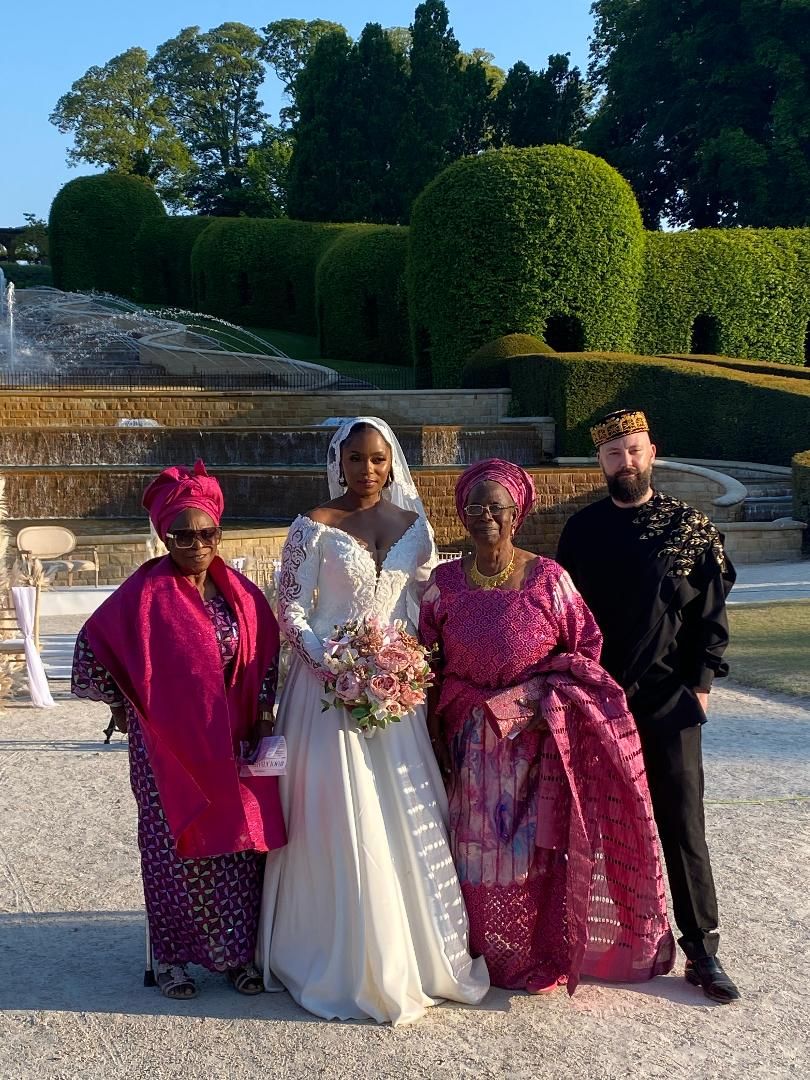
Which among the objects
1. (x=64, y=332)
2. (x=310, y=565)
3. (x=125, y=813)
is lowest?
(x=125, y=813)

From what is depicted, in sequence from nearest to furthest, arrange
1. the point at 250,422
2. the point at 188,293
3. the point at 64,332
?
the point at 250,422 → the point at 64,332 → the point at 188,293

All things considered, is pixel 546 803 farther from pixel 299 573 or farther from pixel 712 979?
pixel 299 573

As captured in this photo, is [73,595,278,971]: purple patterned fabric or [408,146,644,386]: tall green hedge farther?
[408,146,644,386]: tall green hedge

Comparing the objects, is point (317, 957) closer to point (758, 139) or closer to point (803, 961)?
point (803, 961)

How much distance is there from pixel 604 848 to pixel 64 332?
3374 centimetres

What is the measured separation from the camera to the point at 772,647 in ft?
31.9

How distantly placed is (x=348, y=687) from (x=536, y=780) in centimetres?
68

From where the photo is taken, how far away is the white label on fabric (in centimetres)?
355

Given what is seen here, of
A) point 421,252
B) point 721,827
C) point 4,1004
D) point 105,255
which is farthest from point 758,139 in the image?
point 4,1004

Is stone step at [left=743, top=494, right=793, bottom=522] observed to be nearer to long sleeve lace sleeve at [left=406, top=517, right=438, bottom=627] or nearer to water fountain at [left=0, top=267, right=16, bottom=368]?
long sleeve lace sleeve at [left=406, top=517, right=438, bottom=627]

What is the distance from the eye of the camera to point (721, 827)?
211 inches

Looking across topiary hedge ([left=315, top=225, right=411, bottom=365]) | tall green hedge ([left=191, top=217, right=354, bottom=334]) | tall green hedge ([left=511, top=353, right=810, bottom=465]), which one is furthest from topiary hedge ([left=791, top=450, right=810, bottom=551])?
tall green hedge ([left=191, top=217, right=354, bottom=334])

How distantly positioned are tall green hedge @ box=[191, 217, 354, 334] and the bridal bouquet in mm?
34250

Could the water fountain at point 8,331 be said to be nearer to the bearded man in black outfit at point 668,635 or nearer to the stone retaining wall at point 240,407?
the stone retaining wall at point 240,407
